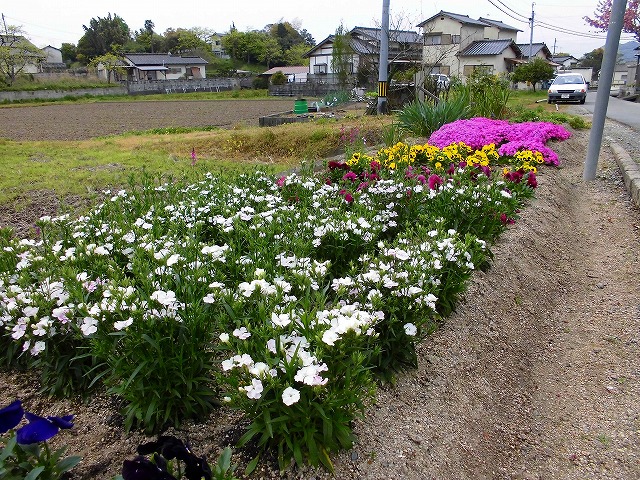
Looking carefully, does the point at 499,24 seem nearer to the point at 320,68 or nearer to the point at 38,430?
the point at 320,68

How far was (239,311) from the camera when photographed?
1960 mm

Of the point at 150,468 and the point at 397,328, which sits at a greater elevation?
the point at 150,468

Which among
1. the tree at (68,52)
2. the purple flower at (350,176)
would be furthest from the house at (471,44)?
the tree at (68,52)

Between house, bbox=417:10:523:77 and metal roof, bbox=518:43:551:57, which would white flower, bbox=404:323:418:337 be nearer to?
house, bbox=417:10:523:77

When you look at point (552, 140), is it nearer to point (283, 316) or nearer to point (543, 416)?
point (543, 416)

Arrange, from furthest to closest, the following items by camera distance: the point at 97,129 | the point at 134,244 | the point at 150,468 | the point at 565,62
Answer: the point at 565,62 < the point at 97,129 < the point at 134,244 < the point at 150,468

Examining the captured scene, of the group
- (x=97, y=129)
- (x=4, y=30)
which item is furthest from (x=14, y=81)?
(x=97, y=129)

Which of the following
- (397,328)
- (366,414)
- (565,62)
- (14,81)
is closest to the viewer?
(366,414)

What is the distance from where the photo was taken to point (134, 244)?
9.11 ft

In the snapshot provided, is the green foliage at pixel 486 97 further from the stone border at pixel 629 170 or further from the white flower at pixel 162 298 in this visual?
the white flower at pixel 162 298

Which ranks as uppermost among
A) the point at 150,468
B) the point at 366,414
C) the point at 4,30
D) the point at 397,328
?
the point at 4,30

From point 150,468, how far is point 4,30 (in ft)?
180

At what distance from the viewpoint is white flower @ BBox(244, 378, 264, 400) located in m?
1.59

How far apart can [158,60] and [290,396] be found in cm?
5914
